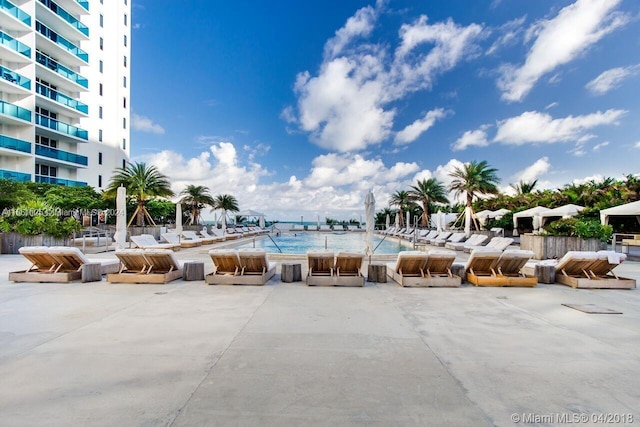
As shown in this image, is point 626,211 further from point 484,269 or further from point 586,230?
point 484,269

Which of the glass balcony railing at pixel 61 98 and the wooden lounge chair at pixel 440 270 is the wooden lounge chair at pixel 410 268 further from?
the glass balcony railing at pixel 61 98

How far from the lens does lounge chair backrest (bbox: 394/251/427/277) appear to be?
287 inches

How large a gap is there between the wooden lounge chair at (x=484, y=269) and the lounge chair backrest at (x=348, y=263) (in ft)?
8.36

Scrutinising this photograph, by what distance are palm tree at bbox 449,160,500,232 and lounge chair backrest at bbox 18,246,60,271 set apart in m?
19.5

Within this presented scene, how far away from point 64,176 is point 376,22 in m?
28.8

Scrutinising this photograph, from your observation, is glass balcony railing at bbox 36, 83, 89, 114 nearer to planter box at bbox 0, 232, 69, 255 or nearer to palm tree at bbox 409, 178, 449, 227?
planter box at bbox 0, 232, 69, 255

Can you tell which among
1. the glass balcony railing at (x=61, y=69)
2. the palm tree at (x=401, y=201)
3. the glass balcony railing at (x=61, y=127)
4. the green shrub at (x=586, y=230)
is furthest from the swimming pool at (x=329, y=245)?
the glass balcony railing at (x=61, y=69)

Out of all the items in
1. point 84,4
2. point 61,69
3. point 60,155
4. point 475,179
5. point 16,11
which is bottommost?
point 475,179

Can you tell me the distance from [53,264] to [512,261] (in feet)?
33.6

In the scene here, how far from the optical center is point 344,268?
7.48 metres

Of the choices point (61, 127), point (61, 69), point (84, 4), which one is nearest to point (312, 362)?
point (61, 127)

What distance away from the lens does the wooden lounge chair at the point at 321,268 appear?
719 cm

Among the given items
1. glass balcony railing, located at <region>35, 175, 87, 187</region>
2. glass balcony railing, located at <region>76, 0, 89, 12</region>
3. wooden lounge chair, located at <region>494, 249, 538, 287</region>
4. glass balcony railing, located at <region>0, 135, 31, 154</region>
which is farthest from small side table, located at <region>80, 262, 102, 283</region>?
glass balcony railing, located at <region>76, 0, 89, 12</region>

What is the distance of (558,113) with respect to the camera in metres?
19.9
